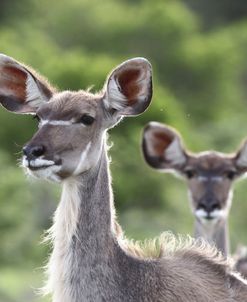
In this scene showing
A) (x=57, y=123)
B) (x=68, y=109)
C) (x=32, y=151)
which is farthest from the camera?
(x=68, y=109)

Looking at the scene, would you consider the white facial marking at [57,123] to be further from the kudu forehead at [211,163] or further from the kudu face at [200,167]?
the kudu forehead at [211,163]

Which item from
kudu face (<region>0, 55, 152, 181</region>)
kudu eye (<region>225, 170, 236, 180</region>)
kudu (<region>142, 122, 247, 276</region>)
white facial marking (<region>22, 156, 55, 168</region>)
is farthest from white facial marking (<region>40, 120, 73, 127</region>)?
kudu eye (<region>225, 170, 236, 180</region>)

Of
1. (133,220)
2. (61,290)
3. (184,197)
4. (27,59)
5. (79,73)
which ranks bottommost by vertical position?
(61,290)

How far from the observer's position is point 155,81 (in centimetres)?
3778

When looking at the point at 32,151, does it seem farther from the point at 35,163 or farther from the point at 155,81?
the point at 155,81

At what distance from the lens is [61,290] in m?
8.64

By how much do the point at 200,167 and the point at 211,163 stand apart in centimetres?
10

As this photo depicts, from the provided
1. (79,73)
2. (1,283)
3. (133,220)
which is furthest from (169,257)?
(79,73)

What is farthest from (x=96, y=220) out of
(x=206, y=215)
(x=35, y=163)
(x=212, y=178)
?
(x=212, y=178)

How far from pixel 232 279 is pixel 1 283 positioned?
11.1m

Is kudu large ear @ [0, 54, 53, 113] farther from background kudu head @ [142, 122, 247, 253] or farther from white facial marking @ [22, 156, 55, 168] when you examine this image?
background kudu head @ [142, 122, 247, 253]

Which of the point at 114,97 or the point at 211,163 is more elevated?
the point at 211,163

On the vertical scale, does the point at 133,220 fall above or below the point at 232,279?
above

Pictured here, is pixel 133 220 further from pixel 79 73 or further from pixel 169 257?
pixel 169 257
